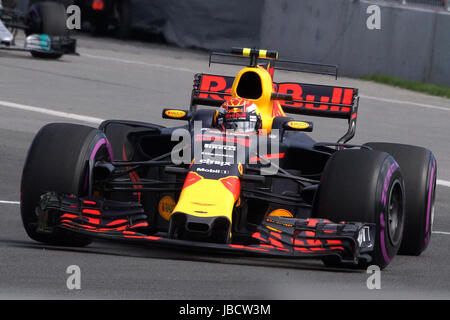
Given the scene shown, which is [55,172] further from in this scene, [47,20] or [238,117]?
[47,20]

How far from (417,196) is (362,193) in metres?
1.22

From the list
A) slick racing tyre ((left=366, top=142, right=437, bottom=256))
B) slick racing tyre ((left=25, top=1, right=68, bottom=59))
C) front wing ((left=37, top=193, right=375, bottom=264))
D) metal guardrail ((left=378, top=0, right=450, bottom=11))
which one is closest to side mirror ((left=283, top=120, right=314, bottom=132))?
slick racing tyre ((left=366, top=142, right=437, bottom=256))

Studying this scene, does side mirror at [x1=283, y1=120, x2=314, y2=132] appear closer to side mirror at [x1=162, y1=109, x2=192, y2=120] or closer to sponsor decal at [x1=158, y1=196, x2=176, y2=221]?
side mirror at [x1=162, y1=109, x2=192, y2=120]

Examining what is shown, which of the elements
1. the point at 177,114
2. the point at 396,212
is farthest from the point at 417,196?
the point at 177,114

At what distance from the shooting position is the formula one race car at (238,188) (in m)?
7.77

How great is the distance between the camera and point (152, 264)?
765 centimetres

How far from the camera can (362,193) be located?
7.79 m

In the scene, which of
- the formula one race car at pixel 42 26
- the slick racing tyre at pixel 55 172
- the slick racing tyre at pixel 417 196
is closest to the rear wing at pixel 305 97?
the slick racing tyre at pixel 417 196

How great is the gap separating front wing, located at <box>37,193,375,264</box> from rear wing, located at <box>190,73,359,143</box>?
95.3 inches

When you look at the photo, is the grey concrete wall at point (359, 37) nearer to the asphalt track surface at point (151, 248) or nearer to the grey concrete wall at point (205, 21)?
the asphalt track surface at point (151, 248)

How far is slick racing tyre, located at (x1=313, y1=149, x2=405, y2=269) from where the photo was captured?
7.80 m

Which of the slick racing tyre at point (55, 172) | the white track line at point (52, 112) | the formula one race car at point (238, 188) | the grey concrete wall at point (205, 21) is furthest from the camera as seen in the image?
the grey concrete wall at point (205, 21)

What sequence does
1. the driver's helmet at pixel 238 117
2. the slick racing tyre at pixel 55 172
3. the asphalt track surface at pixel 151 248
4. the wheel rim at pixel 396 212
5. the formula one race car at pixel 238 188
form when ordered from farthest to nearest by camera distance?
the driver's helmet at pixel 238 117 → the wheel rim at pixel 396 212 → the slick racing tyre at pixel 55 172 → the formula one race car at pixel 238 188 → the asphalt track surface at pixel 151 248
